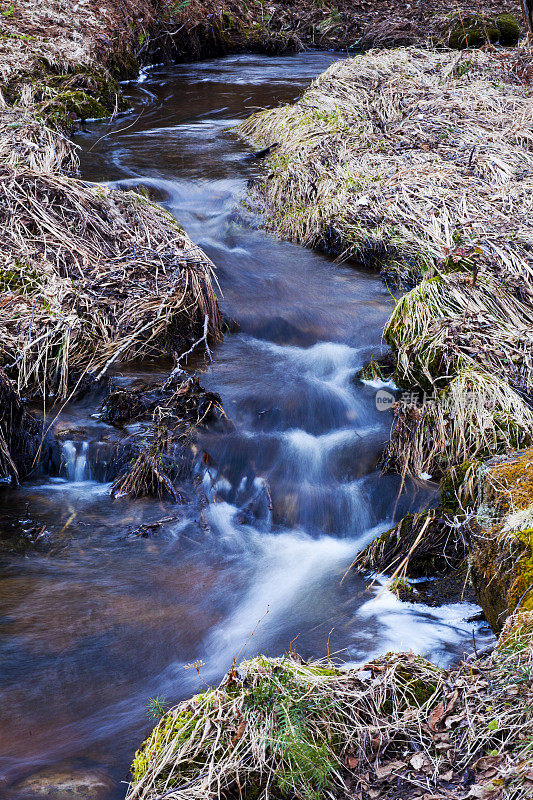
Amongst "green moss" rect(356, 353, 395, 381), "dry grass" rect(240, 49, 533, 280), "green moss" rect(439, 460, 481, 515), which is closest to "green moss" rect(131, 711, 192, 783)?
"green moss" rect(439, 460, 481, 515)

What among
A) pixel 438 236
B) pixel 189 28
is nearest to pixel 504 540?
pixel 438 236

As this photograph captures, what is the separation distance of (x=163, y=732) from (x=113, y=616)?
1.16 m

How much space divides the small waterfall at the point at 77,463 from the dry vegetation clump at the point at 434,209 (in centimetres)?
206

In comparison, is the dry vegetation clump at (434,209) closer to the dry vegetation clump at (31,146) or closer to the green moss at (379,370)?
the green moss at (379,370)

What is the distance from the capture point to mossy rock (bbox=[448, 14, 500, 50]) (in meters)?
13.0

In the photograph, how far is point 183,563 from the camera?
424 cm

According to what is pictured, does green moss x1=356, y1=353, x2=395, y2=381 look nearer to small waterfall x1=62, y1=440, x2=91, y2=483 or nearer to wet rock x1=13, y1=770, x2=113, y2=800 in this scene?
small waterfall x1=62, y1=440, x2=91, y2=483

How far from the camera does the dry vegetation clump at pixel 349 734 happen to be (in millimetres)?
2441

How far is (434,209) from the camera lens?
684cm

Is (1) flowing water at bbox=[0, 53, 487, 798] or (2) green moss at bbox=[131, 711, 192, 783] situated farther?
(1) flowing water at bbox=[0, 53, 487, 798]

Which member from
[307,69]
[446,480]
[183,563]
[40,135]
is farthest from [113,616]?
[307,69]

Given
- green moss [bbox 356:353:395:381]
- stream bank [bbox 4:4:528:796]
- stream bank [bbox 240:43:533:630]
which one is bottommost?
stream bank [bbox 4:4:528:796]

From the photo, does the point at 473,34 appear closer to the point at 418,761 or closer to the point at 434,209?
the point at 434,209

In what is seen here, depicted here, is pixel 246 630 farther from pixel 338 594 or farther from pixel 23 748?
pixel 23 748
